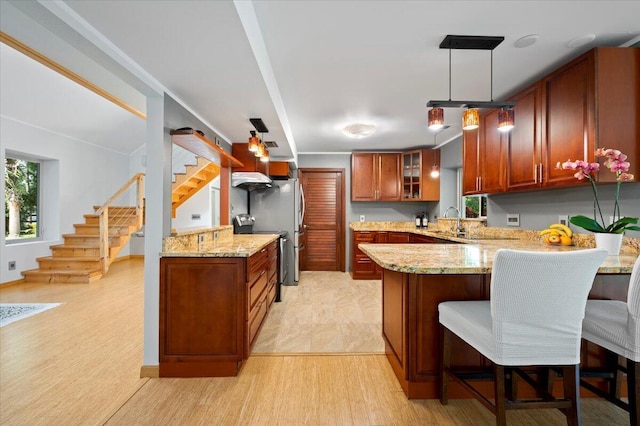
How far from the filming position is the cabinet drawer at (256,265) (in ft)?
7.20

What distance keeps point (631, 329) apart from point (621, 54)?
181cm

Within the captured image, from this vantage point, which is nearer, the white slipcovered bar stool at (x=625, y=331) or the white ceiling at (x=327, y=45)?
the white slipcovered bar stool at (x=625, y=331)

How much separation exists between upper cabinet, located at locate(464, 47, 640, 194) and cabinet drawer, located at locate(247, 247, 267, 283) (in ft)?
7.98

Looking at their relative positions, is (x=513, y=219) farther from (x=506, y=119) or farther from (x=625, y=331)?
(x=625, y=331)

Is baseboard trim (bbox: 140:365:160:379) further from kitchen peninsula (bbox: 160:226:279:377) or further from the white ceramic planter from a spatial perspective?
the white ceramic planter

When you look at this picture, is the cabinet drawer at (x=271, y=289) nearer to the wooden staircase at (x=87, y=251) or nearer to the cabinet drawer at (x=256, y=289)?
the cabinet drawer at (x=256, y=289)

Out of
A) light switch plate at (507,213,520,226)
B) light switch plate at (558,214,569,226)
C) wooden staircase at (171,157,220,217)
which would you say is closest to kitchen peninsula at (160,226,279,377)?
light switch plate at (558,214,569,226)

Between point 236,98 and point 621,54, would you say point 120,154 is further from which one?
point 621,54

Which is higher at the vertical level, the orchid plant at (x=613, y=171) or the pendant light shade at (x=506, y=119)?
the pendant light shade at (x=506, y=119)

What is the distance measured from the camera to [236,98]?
7.90ft

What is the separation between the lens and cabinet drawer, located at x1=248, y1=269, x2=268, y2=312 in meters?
2.31

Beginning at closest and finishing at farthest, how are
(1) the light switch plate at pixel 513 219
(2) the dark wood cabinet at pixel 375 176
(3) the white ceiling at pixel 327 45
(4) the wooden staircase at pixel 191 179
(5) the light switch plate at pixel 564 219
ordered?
1. (3) the white ceiling at pixel 327 45
2. (5) the light switch plate at pixel 564 219
3. (1) the light switch plate at pixel 513 219
4. (2) the dark wood cabinet at pixel 375 176
5. (4) the wooden staircase at pixel 191 179

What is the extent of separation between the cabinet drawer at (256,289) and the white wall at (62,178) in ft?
14.5

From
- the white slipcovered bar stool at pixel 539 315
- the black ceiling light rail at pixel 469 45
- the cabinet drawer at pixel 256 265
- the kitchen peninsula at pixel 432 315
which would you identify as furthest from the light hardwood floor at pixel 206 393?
the black ceiling light rail at pixel 469 45
